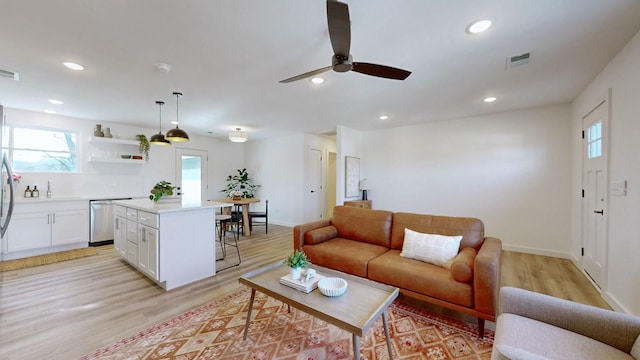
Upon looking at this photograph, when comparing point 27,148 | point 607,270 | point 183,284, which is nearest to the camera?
point 607,270

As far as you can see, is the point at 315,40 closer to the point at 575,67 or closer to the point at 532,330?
the point at 532,330

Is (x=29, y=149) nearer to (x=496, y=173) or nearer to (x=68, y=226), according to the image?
(x=68, y=226)

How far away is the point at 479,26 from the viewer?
1833mm

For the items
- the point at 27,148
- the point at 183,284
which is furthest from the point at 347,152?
the point at 27,148

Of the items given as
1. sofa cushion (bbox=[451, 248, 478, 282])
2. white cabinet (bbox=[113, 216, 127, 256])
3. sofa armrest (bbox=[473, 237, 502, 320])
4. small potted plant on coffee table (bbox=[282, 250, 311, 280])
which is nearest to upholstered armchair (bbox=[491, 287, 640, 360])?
sofa armrest (bbox=[473, 237, 502, 320])

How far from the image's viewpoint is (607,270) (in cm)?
246

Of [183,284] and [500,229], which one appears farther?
[500,229]

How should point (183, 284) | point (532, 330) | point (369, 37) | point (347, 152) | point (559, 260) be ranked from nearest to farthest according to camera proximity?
1. point (532, 330)
2. point (369, 37)
3. point (183, 284)
4. point (559, 260)
5. point (347, 152)

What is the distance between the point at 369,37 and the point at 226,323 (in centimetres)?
270

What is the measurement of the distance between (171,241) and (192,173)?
13.6ft

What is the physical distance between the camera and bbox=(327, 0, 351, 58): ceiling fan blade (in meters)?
1.29

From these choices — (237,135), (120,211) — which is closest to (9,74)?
(120,211)

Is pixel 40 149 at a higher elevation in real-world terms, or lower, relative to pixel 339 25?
lower

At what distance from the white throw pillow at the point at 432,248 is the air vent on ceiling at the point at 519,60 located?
1.80 meters
